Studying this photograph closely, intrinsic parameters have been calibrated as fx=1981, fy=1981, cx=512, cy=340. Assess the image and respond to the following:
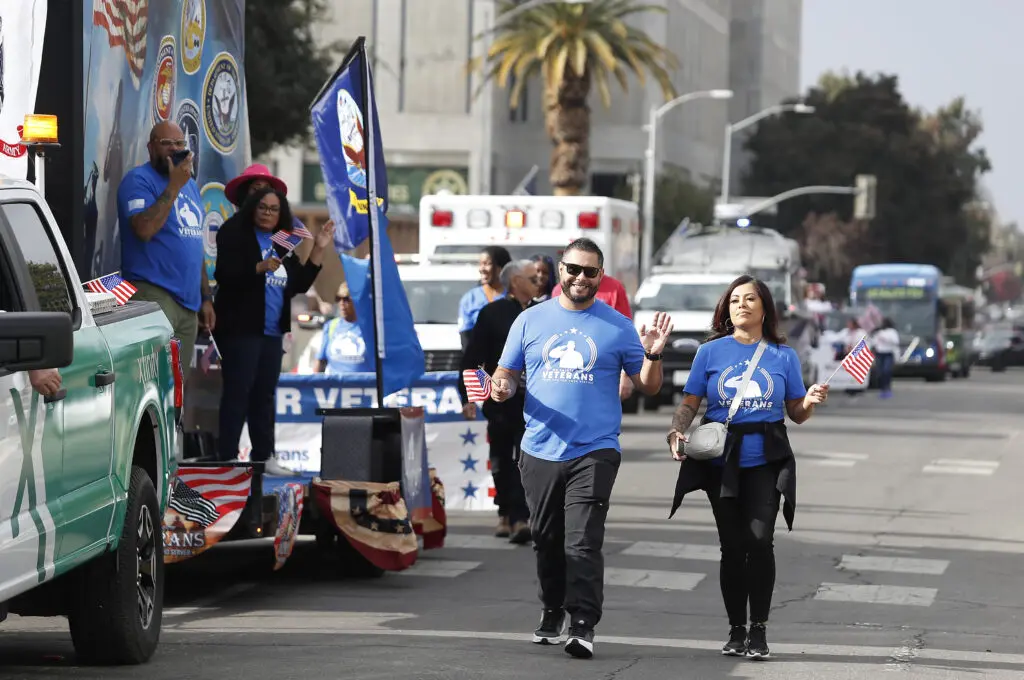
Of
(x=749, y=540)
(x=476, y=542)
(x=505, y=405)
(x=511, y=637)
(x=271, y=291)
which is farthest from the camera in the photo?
(x=476, y=542)

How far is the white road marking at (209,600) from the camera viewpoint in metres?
9.95

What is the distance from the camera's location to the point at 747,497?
8.75 metres

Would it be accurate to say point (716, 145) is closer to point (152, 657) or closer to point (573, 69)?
point (573, 69)

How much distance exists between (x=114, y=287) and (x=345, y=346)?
20.6 ft

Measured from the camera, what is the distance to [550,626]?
897 centimetres

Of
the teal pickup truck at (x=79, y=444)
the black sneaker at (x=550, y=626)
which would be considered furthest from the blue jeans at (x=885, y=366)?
the teal pickup truck at (x=79, y=444)

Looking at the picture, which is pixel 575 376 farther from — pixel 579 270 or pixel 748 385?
pixel 748 385

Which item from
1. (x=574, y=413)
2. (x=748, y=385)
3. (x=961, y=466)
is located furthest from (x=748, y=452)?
(x=961, y=466)

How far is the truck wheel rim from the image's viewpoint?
7906 mm

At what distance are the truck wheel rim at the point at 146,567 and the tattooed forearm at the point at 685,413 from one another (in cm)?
236

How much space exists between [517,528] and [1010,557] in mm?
3340

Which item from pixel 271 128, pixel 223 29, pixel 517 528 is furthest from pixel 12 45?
pixel 271 128

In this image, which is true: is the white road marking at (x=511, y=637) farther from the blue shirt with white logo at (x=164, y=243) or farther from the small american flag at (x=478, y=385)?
the blue shirt with white logo at (x=164, y=243)

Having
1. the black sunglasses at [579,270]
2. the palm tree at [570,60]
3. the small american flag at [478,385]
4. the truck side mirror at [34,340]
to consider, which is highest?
the palm tree at [570,60]
